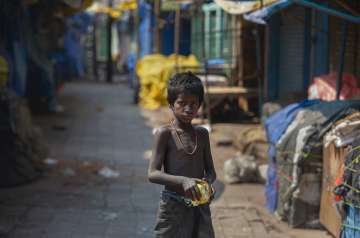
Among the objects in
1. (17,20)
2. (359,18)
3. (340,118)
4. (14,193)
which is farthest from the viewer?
(17,20)

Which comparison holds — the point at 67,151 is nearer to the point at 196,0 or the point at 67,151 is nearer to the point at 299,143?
the point at 196,0

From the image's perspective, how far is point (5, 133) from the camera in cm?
767

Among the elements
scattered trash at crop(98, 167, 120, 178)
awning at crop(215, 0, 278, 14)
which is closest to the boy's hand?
awning at crop(215, 0, 278, 14)

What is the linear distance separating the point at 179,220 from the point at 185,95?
75 centimetres

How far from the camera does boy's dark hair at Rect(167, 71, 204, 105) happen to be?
3859mm

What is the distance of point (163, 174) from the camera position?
388 cm

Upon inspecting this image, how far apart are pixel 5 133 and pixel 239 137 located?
150 inches

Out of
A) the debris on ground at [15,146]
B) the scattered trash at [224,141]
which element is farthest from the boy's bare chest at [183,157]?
the scattered trash at [224,141]

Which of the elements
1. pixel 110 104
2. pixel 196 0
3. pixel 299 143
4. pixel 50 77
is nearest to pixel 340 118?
pixel 299 143

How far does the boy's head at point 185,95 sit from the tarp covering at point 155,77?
11677 millimetres

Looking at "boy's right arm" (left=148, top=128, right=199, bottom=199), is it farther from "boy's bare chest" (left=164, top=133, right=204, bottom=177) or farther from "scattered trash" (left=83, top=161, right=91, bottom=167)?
"scattered trash" (left=83, top=161, right=91, bottom=167)

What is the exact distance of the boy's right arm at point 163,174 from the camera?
3730 millimetres

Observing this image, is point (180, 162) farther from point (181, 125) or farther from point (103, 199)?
point (103, 199)

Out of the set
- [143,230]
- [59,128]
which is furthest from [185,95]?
[59,128]
